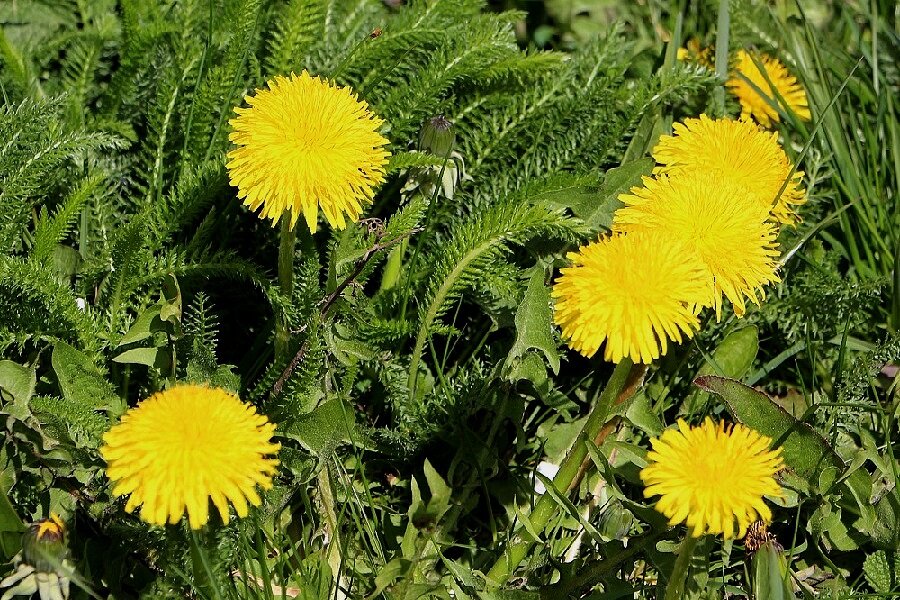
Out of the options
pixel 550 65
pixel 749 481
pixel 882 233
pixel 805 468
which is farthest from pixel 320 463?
pixel 882 233

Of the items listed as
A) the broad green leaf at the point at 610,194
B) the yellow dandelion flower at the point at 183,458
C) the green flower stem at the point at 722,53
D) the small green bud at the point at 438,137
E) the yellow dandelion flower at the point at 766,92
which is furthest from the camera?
the yellow dandelion flower at the point at 766,92

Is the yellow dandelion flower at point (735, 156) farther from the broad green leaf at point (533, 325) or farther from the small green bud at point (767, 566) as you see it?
the small green bud at point (767, 566)

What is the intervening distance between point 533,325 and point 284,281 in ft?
1.55

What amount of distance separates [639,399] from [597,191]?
0.55 m

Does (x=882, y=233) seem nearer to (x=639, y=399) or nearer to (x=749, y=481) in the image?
(x=639, y=399)

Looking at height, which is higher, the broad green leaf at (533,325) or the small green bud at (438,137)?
the small green bud at (438,137)

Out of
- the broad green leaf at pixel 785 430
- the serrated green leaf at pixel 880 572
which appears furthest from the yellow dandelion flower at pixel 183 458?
the serrated green leaf at pixel 880 572

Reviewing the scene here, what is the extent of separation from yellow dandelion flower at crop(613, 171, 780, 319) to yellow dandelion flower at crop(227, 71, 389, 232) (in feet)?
1.51

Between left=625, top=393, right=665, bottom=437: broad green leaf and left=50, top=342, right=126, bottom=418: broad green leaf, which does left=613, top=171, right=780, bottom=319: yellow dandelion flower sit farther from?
left=50, top=342, right=126, bottom=418: broad green leaf

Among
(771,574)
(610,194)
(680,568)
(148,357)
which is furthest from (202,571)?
(610,194)

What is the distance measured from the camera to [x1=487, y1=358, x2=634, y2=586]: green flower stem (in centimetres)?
165

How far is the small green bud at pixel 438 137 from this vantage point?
1939 mm

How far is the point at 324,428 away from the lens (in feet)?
5.75

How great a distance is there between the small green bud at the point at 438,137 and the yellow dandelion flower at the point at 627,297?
549 mm
